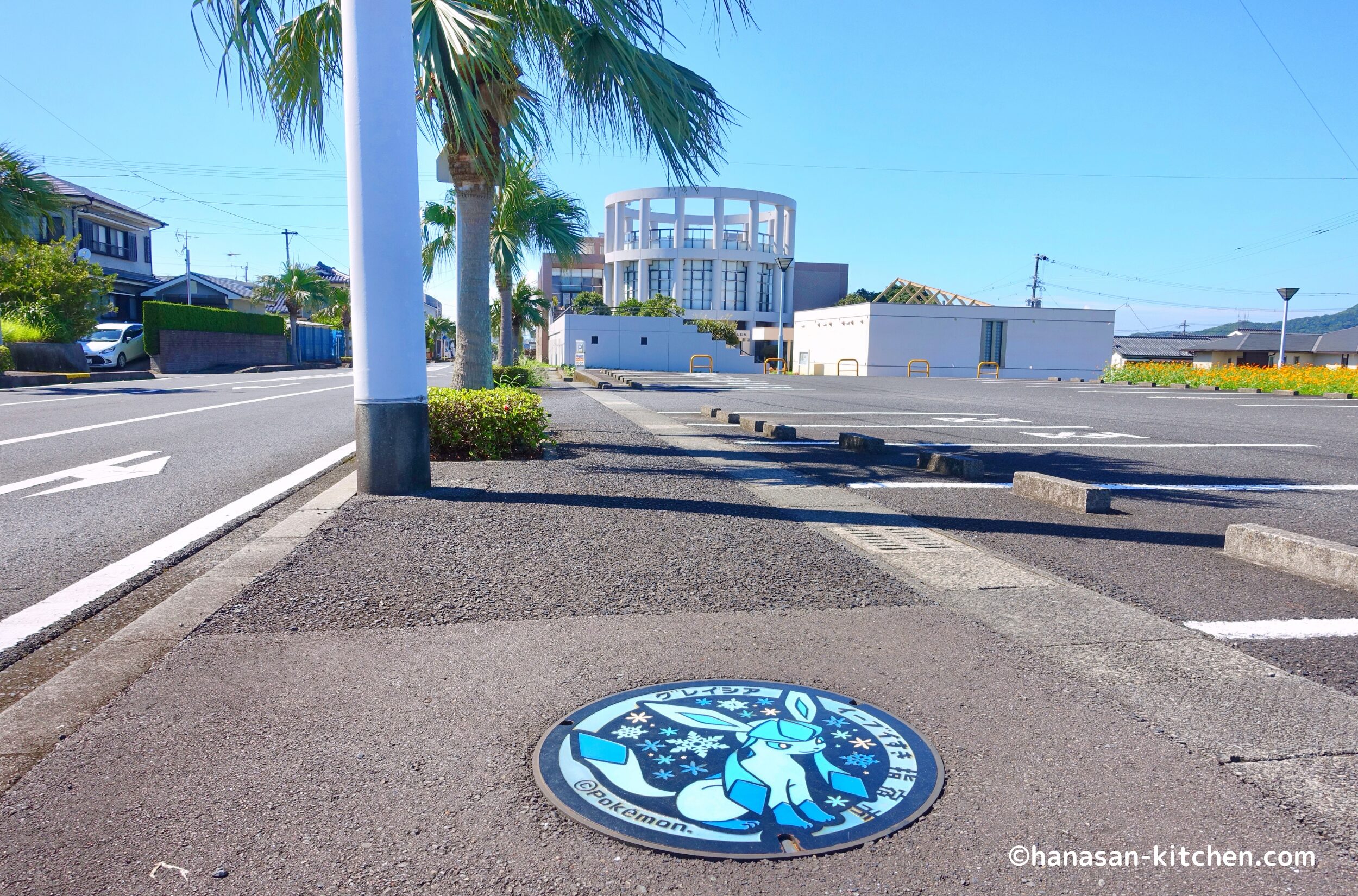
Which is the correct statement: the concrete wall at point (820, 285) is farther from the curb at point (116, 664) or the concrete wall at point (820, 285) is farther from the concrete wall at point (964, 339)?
the curb at point (116, 664)

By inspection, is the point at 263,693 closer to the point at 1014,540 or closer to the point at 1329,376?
the point at 1014,540

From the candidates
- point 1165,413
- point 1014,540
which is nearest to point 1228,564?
point 1014,540

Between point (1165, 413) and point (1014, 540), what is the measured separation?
14.0 metres

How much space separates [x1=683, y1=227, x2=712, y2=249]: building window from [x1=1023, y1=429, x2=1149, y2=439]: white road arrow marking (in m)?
62.5

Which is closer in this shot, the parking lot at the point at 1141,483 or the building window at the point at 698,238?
the parking lot at the point at 1141,483

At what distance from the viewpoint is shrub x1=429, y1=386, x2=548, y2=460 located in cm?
755

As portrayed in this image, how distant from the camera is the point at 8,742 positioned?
7.89ft

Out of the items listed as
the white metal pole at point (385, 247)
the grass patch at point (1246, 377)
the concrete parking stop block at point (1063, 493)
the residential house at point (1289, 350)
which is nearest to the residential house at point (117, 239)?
the white metal pole at point (385, 247)

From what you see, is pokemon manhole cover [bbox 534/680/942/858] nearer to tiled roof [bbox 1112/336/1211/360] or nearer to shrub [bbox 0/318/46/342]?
shrub [bbox 0/318/46/342]

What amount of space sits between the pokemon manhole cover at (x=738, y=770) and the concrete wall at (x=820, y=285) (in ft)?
281

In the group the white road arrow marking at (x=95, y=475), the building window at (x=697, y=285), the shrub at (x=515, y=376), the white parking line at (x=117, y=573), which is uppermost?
the building window at (x=697, y=285)

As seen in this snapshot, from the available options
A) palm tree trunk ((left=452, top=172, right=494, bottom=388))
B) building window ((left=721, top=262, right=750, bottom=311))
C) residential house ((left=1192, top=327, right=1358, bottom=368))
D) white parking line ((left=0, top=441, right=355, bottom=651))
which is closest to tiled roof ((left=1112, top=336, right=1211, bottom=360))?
residential house ((left=1192, top=327, right=1358, bottom=368))

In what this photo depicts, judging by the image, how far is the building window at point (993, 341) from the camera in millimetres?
47438

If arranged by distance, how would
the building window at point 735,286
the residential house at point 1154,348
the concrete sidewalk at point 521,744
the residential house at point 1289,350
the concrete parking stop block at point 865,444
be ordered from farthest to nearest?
the residential house at point 1154,348, the building window at point 735,286, the residential house at point 1289,350, the concrete parking stop block at point 865,444, the concrete sidewalk at point 521,744
